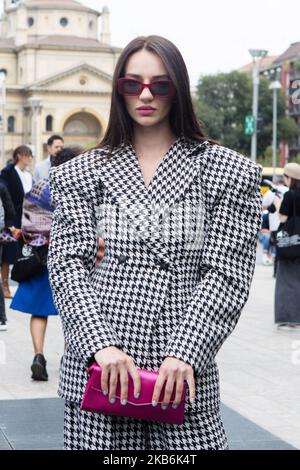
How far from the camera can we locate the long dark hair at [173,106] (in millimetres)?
2926

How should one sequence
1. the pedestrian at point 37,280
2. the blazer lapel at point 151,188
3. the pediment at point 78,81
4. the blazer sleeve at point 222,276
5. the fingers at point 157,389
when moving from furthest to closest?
the pediment at point 78,81 → the pedestrian at point 37,280 → the blazer lapel at point 151,188 → the blazer sleeve at point 222,276 → the fingers at point 157,389

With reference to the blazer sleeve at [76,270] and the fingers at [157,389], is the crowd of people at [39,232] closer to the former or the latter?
the blazer sleeve at [76,270]

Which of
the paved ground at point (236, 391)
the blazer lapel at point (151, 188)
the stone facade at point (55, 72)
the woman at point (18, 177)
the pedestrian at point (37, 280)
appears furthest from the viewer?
the stone facade at point (55, 72)

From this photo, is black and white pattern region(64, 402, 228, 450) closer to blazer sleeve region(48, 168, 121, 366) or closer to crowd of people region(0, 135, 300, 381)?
blazer sleeve region(48, 168, 121, 366)

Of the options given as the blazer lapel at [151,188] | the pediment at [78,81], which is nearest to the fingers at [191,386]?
the blazer lapel at [151,188]

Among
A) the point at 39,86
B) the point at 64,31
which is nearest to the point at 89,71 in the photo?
the point at 39,86

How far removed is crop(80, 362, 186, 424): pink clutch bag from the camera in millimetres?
2621

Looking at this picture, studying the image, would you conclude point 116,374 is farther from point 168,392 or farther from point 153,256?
point 153,256

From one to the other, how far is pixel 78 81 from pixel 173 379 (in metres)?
119

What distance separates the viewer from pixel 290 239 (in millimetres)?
12047

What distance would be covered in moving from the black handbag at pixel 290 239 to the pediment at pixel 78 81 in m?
108

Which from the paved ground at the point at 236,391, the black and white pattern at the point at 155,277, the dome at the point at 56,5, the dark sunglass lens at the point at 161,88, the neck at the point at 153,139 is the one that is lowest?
the paved ground at the point at 236,391

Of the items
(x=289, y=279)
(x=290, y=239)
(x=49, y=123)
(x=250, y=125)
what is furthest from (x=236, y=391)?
(x=49, y=123)

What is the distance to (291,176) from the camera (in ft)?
40.2
